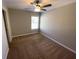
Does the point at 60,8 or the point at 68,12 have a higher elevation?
the point at 60,8

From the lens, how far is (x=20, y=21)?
586cm

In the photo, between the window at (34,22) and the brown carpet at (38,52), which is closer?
the brown carpet at (38,52)

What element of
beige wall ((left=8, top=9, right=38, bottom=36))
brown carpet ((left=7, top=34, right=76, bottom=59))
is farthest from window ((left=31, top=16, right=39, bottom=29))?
brown carpet ((left=7, top=34, right=76, bottom=59))

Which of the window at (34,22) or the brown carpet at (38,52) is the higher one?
the window at (34,22)

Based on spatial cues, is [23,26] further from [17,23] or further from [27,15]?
[27,15]

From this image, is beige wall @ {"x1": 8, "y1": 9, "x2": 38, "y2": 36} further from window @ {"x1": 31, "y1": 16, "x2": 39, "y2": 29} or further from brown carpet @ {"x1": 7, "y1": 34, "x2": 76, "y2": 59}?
brown carpet @ {"x1": 7, "y1": 34, "x2": 76, "y2": 59}

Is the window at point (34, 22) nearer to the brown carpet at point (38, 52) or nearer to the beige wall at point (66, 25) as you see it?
the beige wall at point (66, 25)

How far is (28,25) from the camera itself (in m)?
6.46

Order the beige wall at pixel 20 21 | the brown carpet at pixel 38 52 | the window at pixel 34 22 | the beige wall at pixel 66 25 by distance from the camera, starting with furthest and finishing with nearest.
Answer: the window at pixel 34 22
the beige wall at pixel 20 21
the beige wall at pixel 66 25
the brown carpet at pixel 38 52

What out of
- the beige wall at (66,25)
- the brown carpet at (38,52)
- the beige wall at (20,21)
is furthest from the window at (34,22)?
the brown carpet at (38,52)

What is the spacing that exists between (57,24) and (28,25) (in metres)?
2.99

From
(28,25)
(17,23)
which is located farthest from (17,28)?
(28,25)

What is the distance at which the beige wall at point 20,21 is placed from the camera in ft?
17.8

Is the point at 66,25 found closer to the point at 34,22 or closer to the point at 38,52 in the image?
the point at 38,52
